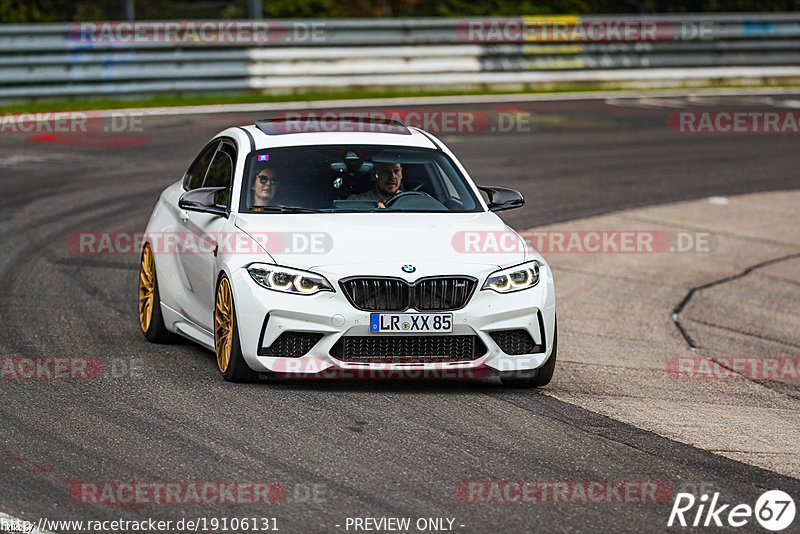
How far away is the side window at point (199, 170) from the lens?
397 inches

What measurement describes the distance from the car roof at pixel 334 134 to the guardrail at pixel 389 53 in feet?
44.8

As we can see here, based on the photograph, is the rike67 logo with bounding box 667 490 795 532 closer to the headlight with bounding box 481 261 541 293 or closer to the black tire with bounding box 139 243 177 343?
the headlight with bounding box 481 261 541 293

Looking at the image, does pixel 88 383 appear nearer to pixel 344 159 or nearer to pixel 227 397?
pixel 227 397

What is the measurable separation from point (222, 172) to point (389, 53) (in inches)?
666

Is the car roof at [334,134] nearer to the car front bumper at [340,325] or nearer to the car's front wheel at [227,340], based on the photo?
the car's front wheel at [227,340]

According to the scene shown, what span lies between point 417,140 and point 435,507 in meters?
4.24

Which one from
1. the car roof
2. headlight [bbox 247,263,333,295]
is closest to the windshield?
the car roof

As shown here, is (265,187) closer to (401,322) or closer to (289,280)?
(289,280)

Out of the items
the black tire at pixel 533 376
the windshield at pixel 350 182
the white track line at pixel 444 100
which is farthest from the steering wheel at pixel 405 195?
the white track line at pixel 444 100

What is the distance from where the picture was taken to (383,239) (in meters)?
8.29

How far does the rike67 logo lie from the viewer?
5875 mm
